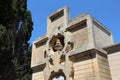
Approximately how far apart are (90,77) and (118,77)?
51.9 inches

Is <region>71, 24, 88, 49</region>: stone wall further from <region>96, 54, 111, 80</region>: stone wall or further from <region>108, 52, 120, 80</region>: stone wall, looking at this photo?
<region>108, 52, 120, 80</region>: stone wall

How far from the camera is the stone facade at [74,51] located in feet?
31.8

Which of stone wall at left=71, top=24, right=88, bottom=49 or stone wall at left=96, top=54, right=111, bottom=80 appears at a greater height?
stone wall at left=71, top=24, right=88, bottom=49

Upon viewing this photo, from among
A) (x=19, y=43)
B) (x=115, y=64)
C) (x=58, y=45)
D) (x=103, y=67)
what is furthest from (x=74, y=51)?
(x=19, y=43)

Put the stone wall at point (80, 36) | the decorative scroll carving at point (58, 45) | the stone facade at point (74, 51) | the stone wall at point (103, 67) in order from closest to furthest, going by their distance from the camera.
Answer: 1. the stone wall at point (103, 67)
2. the stone facade at point (74, 51)
3. the stone wall at point (80, 36)
4. the decorative scroll carving at point (58, 45)

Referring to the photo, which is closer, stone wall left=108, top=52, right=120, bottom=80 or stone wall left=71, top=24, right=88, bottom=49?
stone wall left=108, top=52, right=120, bottom=80

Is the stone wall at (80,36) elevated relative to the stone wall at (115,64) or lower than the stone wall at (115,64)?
elevated

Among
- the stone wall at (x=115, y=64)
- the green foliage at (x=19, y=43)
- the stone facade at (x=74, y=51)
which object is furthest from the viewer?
the green foliage at (x=19, y=43)

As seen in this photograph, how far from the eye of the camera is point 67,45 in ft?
36.8

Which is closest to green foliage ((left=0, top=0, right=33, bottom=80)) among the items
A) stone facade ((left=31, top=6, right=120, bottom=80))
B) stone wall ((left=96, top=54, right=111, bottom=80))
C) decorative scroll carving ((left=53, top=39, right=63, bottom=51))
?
stone facade ((left=31, top=6, right=120, bottom=80))

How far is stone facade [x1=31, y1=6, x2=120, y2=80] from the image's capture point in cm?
970

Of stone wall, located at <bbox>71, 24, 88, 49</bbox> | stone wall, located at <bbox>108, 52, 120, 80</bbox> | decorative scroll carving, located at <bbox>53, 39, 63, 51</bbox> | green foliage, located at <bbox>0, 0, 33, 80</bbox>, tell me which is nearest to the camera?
stone wall, located at <bbox>108, 52, 120, 80</bbox>

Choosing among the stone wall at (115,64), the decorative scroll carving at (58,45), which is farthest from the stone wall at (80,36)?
the stone wall at (115,64)

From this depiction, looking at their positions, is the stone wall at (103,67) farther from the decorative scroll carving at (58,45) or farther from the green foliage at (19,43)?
the green foliage at (19,43)
